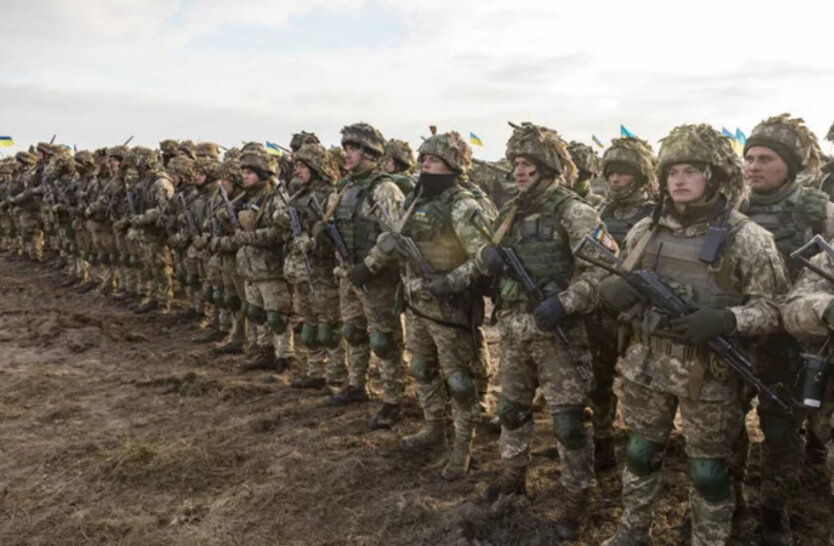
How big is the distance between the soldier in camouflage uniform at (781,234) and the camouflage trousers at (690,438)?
2.46 feet

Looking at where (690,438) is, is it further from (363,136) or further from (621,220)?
(363,136)

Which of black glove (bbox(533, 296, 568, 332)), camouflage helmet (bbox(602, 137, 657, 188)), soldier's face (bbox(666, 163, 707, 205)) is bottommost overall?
black glove (bbox(533, 296, 568, 332))

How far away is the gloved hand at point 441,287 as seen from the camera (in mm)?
5168

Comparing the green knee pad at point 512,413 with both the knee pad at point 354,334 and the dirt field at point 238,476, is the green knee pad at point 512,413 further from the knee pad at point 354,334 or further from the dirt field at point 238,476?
the knee pad at point 354,334

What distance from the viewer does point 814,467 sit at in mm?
5473

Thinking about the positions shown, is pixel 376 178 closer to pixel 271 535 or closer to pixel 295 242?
pixel 295 242

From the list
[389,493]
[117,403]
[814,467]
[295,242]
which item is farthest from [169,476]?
[814,467]

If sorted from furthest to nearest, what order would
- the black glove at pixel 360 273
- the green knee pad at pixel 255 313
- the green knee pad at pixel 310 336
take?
the green knee pad at pixel 255 313
the green knee pad at pixel 310 336
the black glove at pixel 360 273

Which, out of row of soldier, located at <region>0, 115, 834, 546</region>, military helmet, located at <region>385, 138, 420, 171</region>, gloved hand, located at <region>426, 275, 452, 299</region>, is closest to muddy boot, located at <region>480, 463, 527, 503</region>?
row of soldier, located at <region>0, 115, 834, 546</region>

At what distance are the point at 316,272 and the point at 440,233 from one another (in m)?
2.86

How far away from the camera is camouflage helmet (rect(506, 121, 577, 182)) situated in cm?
454

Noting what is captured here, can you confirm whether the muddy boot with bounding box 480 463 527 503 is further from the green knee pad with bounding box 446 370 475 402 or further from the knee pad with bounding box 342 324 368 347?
the knee pad with bounding box 342 324 368 347

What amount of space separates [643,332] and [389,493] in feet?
8.96

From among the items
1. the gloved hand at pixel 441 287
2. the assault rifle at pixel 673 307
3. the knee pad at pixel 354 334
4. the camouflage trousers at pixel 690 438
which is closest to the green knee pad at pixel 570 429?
the camouflage trousers at pixel 690 438
